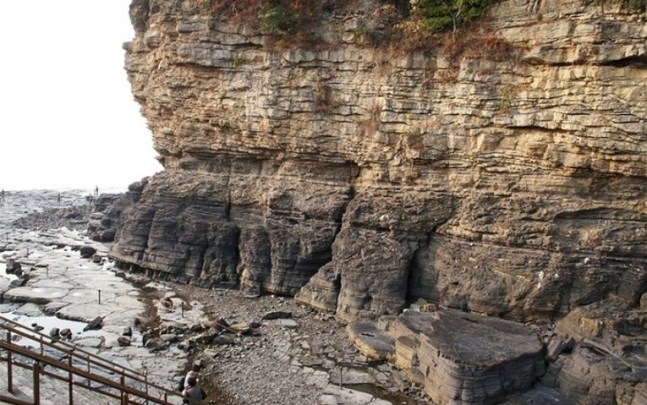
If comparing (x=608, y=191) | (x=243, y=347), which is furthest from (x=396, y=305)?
(x=608, y=191)

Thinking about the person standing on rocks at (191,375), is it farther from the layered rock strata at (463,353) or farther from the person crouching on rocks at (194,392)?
the layered rock strata at (463,353)

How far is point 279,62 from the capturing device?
70.9 feet

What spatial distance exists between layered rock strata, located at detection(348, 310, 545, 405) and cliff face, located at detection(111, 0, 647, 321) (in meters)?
2.05

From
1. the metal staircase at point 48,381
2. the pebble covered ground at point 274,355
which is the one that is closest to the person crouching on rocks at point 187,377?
the pebble covered ground at point 274,355

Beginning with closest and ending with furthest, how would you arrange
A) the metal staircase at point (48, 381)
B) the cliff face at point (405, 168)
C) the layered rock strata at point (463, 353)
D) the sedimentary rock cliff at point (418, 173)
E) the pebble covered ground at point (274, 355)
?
the metal staircase at point (48, 381) → the layered rock strata at point (463, 353) → the pebble covered ground at point (274, 355) → the sedimentary rock cliff at point (418, 173) → the cliff face at point (405, 168)

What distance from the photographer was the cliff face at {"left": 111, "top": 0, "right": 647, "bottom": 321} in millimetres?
15539

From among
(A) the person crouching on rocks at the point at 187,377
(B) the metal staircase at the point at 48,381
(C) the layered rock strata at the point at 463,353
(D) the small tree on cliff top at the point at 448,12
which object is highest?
(D) the small tree on cliff top at the point at 448,12

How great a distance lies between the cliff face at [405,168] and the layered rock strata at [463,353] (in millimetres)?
2048

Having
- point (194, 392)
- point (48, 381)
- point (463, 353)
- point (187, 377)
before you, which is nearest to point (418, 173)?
point (463, 353)

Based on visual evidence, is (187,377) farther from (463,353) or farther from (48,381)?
(463,353)

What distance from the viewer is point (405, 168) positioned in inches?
758

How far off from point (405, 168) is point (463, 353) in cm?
810

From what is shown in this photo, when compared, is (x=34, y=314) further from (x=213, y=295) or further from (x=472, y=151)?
(x=472, y=151)

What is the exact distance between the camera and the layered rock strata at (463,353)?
40.7 feet
